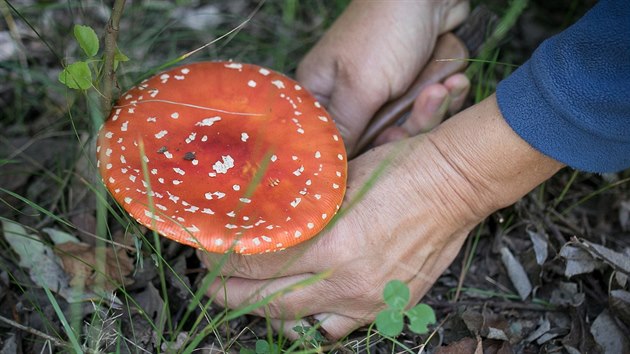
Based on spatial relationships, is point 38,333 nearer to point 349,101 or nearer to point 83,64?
point 83,64

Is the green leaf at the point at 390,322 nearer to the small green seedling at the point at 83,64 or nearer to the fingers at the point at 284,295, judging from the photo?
the fingers at the point at 284,295

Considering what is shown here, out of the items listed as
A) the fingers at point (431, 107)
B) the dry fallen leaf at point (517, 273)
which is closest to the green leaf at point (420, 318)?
the dry fallen leaf at point (517, 273)

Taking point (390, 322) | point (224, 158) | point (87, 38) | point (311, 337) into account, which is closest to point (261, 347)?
point (311, 337)

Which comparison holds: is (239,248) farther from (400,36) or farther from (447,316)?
(400,36)

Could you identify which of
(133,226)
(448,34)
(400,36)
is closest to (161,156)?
(133,226)

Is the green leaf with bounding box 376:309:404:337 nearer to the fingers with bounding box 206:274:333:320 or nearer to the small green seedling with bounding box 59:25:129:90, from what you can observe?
the fingers with bounding box 206:274:333:320

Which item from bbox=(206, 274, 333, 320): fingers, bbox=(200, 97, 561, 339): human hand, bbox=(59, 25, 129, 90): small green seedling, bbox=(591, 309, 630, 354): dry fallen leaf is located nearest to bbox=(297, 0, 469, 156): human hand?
bbox=(200, 97, 561, 339): human hand
